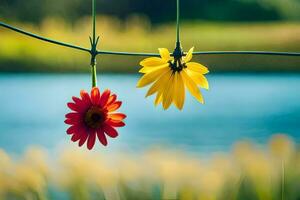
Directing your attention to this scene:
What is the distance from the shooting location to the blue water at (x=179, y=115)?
0.83 metres

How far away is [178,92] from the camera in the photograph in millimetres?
356

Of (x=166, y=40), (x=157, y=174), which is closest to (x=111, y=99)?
(x=166, y=40)

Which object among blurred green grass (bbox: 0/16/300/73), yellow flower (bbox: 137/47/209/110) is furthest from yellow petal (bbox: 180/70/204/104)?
blurred green grass (bbox: 0/16/300/73)

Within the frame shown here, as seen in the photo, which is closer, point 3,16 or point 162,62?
point 162,62

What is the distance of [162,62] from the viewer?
356 mm

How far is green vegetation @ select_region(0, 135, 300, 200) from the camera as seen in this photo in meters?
0.88

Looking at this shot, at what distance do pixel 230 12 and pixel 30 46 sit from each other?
0.99 feet

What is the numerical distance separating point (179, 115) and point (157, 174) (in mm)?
153

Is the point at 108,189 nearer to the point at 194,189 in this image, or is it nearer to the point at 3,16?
the point at 194,189

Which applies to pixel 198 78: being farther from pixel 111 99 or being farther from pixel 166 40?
pixel 166 40

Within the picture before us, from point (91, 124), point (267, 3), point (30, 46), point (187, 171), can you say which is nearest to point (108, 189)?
point (187, 171)

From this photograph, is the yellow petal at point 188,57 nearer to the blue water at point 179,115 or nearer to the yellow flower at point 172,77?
the yellow flower at point 172,77

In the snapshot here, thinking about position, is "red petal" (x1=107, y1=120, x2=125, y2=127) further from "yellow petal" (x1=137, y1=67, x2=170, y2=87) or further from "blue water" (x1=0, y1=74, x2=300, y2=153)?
"blue water" (x1=0, y1=74, x2=300, y2=153)

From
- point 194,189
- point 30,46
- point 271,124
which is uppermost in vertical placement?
point 30,46
